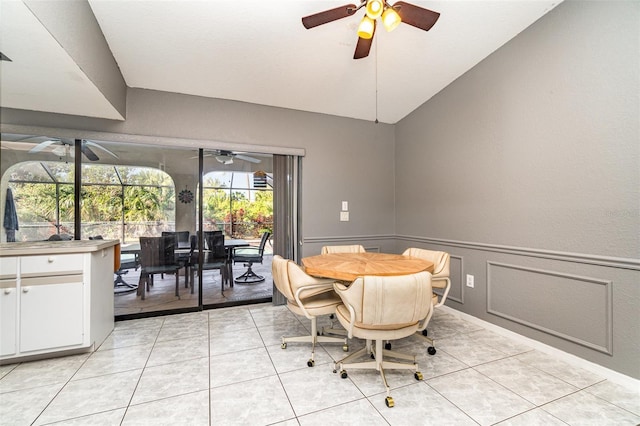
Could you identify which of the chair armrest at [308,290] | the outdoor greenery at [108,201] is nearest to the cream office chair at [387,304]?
the chair armrest at [308,290]

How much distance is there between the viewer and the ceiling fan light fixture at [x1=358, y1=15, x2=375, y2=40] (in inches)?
68.6

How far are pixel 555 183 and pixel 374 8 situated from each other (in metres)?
2.05

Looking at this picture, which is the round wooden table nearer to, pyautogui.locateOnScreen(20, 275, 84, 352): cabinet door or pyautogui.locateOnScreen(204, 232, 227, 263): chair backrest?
pyautogui.locateOnScreen(204, 232, 227, 263): chair backrest

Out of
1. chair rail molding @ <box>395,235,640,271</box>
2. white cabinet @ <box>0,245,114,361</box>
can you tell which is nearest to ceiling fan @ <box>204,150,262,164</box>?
white cabinet @ <box>0,245,114,361</box>

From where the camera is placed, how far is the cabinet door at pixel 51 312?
2.09 m

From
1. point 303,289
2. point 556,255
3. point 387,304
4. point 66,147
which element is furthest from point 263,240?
point 556,255

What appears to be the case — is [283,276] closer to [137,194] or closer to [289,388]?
[289,388]


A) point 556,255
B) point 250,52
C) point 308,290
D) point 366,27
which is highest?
point 250,52

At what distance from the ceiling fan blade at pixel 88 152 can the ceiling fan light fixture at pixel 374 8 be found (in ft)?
10.5

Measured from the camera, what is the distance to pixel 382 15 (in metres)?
1.72

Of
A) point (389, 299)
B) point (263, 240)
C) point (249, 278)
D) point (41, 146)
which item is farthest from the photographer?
point (249, 278)

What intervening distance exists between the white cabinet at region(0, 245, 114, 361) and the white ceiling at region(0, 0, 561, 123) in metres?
1.44

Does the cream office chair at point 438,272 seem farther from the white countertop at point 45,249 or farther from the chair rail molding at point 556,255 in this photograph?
the white countertop at point 45,249

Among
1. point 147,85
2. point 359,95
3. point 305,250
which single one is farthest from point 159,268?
point 359,95
